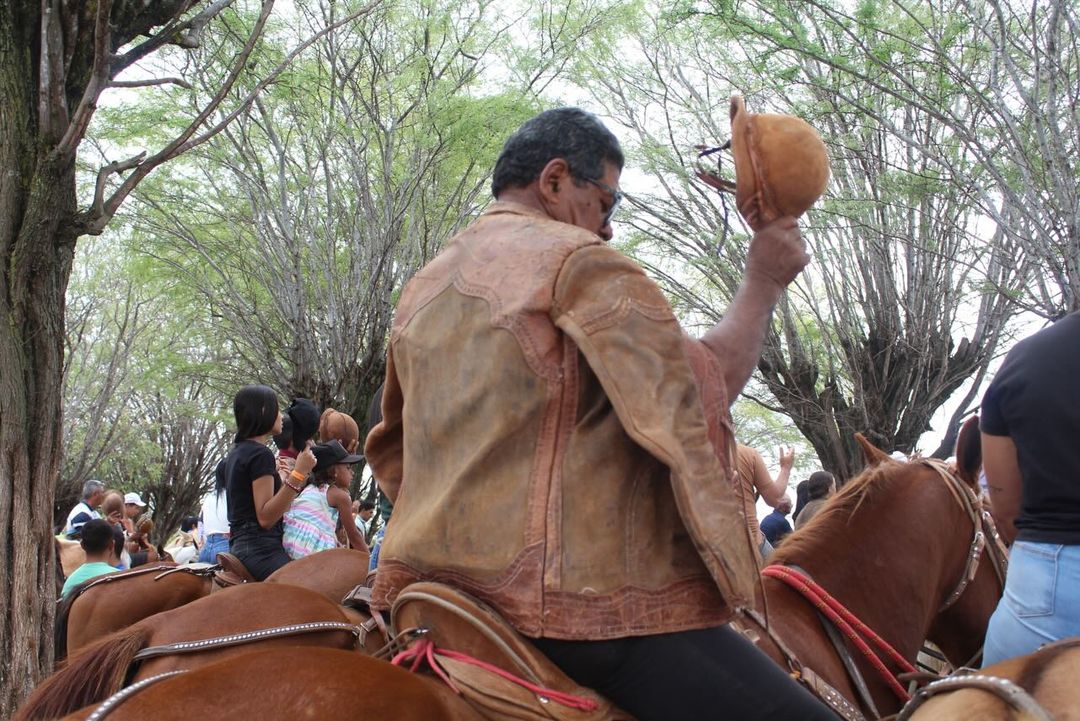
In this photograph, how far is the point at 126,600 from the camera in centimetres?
522

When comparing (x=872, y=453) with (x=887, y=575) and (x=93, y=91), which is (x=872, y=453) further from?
(x=93, y=91)

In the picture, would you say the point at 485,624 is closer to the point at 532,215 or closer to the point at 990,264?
the point at 532,215

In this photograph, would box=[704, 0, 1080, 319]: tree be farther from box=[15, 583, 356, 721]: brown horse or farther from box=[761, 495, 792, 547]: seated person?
box=[15, 583, 356, 721]: brown horse

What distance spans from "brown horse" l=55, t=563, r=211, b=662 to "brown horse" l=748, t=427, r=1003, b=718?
3.22 m

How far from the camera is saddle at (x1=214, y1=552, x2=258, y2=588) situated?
5.33 metres

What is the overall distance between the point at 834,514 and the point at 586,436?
1744mm

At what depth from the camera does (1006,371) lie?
2.66m

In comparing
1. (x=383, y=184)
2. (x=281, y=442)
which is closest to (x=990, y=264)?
(x=383, y=184)

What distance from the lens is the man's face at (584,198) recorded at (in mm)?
2371

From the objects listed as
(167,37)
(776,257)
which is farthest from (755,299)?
(167,37)

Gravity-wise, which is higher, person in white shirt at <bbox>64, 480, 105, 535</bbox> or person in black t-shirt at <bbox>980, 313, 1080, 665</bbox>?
person in black t-shirt at <bbox>980, 313, 1080, 665</bbox>

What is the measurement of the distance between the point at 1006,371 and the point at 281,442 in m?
4.59

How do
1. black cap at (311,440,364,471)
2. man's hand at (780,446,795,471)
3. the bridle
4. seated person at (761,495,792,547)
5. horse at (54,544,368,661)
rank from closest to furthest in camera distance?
1. the bridle
2. horse at (54,544,368,661)
3. black cap at (311,440,364,471)
4. man's hand at (780,446,795,471)
5. seated person at (761,495,792,547)

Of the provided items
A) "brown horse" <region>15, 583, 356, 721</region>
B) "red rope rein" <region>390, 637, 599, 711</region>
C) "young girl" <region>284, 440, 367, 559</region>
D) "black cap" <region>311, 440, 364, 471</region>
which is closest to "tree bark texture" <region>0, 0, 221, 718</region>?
"young girl" <region>284, 440, 367, 559</region>
